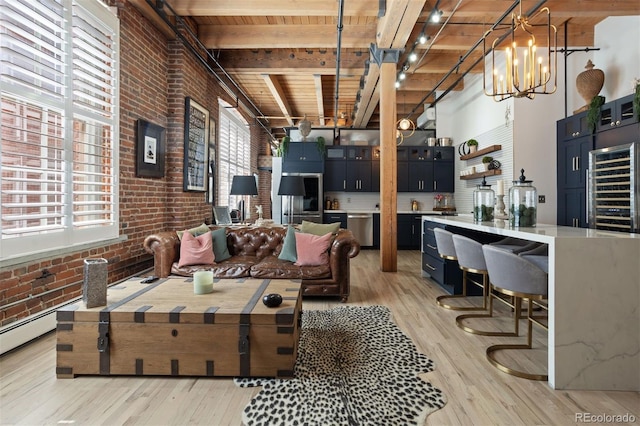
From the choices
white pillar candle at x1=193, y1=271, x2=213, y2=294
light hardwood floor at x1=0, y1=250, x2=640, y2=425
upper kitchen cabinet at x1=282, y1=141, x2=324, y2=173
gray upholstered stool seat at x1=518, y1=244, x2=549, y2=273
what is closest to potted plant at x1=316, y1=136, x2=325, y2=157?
upper kitchen cabinet at x1=282, y1=141, x2=324, y2=173

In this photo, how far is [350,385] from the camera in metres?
2.16

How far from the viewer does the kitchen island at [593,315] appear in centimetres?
215

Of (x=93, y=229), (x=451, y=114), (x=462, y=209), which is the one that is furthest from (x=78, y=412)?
(x=451, y=114)

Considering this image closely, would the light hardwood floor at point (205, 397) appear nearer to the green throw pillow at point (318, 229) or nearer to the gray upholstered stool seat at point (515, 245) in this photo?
the gray upholstered stool seat at point (515, 245)

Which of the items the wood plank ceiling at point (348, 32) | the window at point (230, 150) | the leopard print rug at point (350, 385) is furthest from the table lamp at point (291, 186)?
the leopard print rug at point (350, 385)

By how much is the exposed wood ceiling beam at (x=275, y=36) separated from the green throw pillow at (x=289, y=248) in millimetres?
3182

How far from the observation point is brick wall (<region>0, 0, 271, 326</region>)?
9.32 ft

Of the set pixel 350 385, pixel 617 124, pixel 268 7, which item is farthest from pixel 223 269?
pixel 617 124

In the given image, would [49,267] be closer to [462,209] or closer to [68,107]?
[68,107]

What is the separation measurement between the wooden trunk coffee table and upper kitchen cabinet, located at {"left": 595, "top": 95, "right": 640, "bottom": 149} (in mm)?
4720

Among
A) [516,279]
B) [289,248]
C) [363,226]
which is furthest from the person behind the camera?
[363,226]

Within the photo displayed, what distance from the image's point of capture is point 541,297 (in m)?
2.39

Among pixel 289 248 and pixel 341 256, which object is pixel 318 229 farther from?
pixel 341 256

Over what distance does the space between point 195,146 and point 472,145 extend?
209 inches
